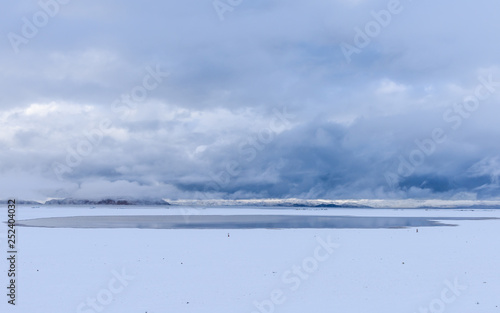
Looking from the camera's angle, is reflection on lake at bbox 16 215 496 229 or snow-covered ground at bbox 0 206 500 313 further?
reflection on lake at bbox 16 215 496 229

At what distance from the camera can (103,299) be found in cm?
1536

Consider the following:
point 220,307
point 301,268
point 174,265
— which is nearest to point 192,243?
point 174,265

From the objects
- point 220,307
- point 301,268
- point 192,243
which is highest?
point 192,243

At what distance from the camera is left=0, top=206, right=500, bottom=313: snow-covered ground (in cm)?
1473

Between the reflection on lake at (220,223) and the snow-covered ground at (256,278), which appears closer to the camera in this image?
the snow-covered ground at (256,278)

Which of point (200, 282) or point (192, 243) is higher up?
point (192, 243)

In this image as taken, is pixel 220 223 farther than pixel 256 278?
Yes

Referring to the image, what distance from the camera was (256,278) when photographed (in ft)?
62.3

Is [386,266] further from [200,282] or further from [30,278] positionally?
[30,278]

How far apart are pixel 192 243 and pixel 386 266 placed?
49.0 feet

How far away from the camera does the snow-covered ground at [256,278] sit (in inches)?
580

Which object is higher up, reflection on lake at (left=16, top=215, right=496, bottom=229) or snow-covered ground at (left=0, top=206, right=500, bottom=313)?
reflection on lake at (left=16, top=215, right=496, bottom=229)

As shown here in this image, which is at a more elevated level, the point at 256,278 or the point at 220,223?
the point at 220,223

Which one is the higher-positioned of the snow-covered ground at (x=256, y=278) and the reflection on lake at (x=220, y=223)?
the reflection on lake at (x=220, y=223)
